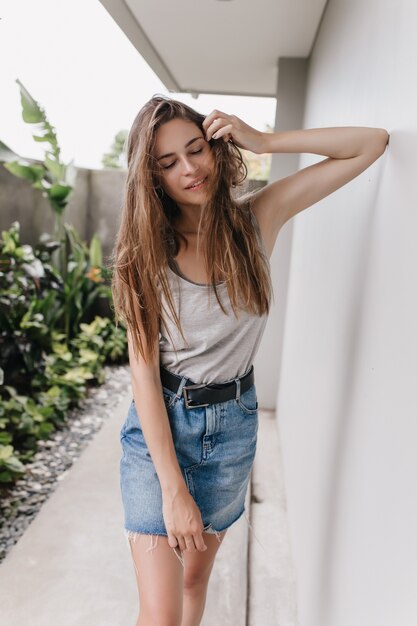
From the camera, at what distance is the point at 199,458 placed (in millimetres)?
1513

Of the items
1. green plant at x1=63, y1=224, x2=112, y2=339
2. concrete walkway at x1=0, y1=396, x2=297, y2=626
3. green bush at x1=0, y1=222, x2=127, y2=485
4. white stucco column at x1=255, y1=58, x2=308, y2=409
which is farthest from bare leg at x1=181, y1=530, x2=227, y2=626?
green plant at x1=63, y1=224, x2=112, y2=339

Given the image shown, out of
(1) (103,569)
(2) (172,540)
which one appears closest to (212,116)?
(2) (172,540)

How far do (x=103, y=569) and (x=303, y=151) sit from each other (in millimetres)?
1926

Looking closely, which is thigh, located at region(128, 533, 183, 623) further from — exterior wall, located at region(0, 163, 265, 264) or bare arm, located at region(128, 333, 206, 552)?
exterior wall, located at region(0, 163, 265, 264)

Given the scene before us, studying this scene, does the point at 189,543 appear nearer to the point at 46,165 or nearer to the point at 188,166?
the point at 188,166

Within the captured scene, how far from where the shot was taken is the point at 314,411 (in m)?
2.17

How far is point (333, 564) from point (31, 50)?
17.1 ft

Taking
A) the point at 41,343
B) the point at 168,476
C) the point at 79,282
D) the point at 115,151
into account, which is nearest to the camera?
the point at 168,476

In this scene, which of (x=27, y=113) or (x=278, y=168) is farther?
(x=27, y=113)

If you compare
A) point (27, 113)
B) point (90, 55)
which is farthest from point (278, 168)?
point (90, 55)

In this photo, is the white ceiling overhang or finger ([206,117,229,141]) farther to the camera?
the white ceiling overhang

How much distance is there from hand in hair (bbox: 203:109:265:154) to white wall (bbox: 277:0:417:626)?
0.98 ft

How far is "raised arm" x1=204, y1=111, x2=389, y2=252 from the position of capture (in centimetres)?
136

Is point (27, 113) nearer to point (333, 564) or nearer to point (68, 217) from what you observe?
point (68, 217)
